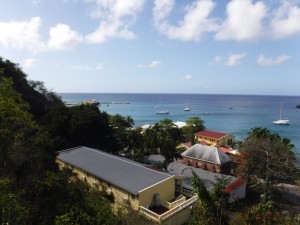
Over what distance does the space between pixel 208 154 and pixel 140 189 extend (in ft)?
64.7

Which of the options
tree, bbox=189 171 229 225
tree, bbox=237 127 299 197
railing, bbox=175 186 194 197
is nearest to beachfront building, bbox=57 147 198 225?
railing, bbox=175 186 194 197

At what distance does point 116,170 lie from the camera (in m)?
27.8

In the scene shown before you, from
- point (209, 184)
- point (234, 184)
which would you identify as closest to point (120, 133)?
point (209, 184)

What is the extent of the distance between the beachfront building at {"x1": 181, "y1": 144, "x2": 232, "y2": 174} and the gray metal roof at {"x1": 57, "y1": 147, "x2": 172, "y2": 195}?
48.0ft

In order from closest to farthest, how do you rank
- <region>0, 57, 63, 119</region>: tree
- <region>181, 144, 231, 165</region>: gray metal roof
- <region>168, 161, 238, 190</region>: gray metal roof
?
<region>168, 161, 238, 190</region>: gray metal roof < <region>181, 144, 231, 165</region>: gray metal roof < <region>0, 57, 63, 119</region>: tree

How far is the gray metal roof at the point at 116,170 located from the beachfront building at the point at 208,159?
48.0ft

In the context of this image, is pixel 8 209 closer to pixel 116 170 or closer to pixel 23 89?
pixel 116 170

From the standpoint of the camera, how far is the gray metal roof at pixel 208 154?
3962 cm

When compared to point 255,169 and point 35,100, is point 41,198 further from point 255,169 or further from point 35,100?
point 35,100

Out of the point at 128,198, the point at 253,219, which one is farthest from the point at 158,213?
the point at 253,219

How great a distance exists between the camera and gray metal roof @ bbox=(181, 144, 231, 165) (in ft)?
130

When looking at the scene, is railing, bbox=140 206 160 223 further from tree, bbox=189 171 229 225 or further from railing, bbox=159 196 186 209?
tree, bbox=189 171 229 225

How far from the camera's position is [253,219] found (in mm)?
11844

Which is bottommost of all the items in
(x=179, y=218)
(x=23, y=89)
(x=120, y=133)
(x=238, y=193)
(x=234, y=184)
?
(x=238, y=193)
